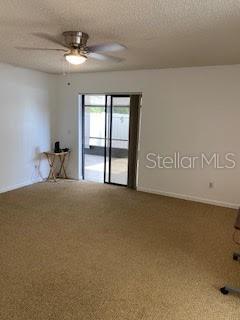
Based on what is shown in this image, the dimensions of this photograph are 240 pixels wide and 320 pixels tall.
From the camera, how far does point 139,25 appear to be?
2518 mm

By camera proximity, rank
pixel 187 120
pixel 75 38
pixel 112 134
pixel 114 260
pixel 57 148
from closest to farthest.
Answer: pixel 75 38 < pixel 114 260 < pixel 187 120 < pixel 112 134 < pixel 57 148

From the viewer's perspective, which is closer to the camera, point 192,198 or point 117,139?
point 192,198

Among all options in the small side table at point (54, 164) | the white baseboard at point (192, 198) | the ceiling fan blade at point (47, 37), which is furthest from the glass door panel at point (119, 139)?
the ceiling fan blade at point (47, 37)

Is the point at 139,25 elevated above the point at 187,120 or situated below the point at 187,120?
above

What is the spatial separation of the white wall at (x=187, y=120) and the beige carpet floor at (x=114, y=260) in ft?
1.43

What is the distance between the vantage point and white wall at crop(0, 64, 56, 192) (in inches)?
194

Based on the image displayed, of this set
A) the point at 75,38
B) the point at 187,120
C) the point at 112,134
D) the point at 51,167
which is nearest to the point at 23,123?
the point at 51,167

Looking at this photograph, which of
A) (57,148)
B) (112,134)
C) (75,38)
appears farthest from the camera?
(57,148)

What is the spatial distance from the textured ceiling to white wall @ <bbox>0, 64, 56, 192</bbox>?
1.27 meters

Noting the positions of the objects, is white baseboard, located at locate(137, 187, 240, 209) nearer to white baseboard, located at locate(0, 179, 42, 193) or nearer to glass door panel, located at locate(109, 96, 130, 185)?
glass door panel, located at locate(109, 96, 130, 185)

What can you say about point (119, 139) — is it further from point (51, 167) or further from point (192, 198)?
point (192, 198)

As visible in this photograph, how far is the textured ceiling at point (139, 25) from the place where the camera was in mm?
2098

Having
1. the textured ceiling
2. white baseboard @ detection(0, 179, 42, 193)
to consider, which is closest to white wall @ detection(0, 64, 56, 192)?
white baseboard @ detection(0, 179, 42, 193)

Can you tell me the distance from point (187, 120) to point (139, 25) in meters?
2.53
